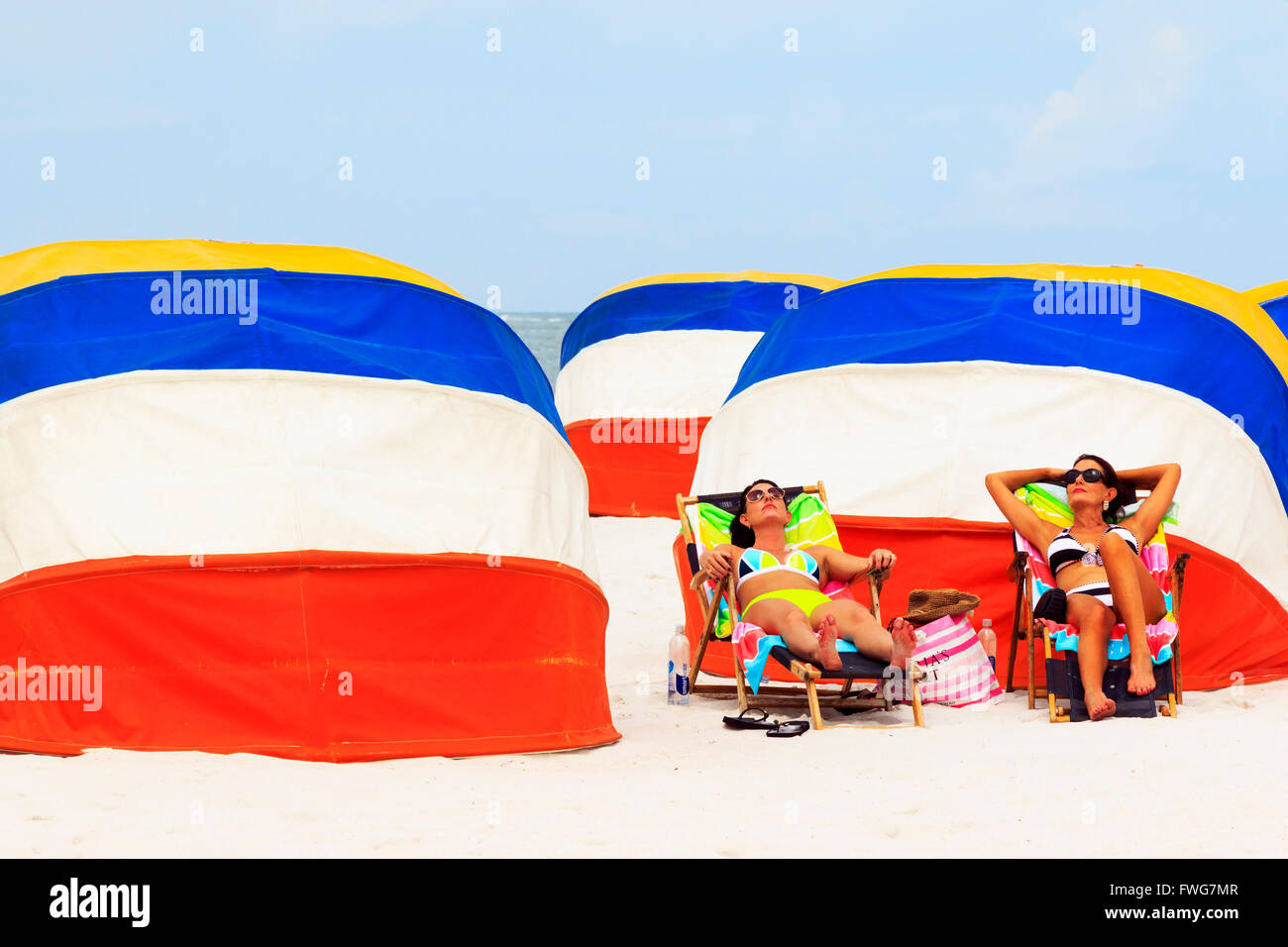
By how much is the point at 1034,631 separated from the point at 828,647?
1046 mm

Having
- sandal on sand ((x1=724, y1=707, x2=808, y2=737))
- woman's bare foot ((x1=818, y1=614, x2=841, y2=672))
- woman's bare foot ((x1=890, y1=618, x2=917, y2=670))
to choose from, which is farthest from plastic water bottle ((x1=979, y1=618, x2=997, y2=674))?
sandal on sand ((x1=724, y1=707, x2=808, y2=737))

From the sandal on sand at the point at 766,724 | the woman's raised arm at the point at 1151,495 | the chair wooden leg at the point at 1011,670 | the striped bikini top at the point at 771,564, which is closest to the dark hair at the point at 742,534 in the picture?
the striped bikini top at the point at 771,564

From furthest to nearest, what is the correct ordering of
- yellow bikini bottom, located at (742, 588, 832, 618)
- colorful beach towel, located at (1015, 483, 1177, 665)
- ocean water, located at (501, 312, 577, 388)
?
ocean water, located at (501, 312, 577, 388), yellow bikini bottom, located at (742, 588, 832, 618), colorful beach towel, located at (1015, 483, 1177, 665)

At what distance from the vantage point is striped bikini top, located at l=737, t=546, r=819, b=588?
6.82 metres

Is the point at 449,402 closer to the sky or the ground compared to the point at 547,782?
closer to the sky

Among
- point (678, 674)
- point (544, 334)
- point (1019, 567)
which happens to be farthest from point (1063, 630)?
point (544, 334)

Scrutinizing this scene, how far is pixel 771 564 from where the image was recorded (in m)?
6.86

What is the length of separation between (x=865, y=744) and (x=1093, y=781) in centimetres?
115

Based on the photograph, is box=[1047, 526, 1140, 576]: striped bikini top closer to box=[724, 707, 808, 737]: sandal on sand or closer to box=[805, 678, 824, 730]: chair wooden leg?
box=[805, 678, 824, 730]: chair wooden leg

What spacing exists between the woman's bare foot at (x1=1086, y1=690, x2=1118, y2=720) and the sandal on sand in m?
1.16
